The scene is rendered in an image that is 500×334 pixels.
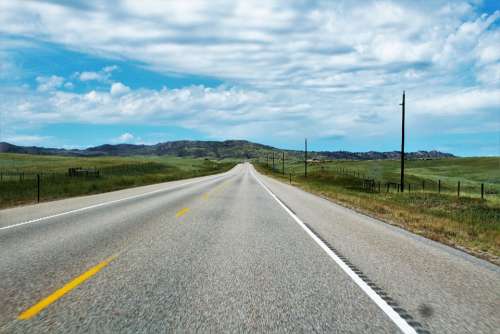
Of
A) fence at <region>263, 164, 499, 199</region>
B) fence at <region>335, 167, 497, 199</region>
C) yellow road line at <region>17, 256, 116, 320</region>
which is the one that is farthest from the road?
fence at <region>335, 167, 497, 199</region>

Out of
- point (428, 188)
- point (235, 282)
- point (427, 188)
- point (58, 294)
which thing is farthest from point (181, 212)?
point (428, 188)

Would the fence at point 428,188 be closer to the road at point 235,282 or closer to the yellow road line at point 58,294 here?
the road at point 235,282

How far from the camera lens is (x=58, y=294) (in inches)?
199

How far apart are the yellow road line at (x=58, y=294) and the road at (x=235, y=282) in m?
0.01

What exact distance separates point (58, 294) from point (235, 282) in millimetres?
2225

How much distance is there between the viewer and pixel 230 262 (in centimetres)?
703

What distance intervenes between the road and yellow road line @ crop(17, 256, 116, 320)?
0.05ft

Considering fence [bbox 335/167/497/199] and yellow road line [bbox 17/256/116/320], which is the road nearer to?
yellow road line [bbox 17/256/116/320]

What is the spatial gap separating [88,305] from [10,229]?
22.5ft

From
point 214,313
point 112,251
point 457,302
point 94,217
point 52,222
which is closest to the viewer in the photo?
Result: point 214,313

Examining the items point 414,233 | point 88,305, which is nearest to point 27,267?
point 88,305

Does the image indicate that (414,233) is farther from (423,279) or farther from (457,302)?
(457,302)

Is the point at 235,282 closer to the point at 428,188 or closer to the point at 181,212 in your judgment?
the point at 181,212

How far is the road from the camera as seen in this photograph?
431cm
